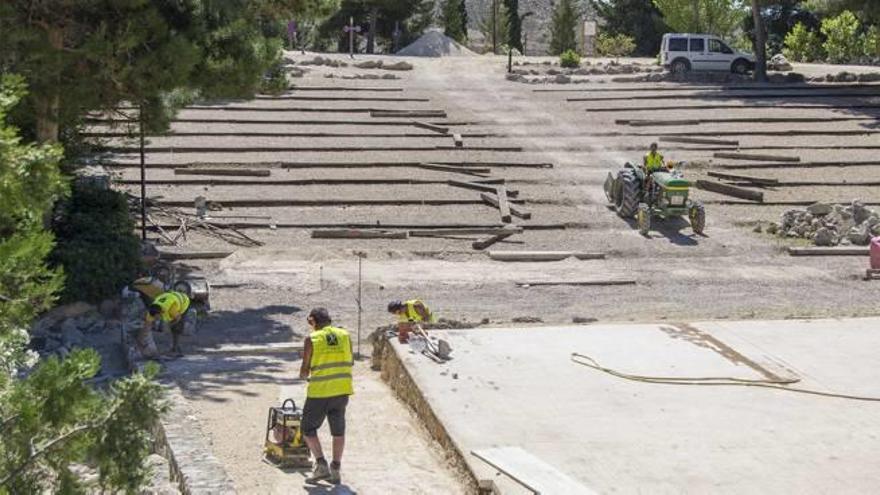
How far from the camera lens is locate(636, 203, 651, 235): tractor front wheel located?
24.7 m

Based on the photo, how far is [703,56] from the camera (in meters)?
47.7

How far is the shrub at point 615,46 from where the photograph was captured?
63.4m

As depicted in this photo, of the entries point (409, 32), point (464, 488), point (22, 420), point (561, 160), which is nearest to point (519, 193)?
point (561, 160)

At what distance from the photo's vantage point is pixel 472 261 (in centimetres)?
2283

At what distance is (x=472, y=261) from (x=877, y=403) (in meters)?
11.1

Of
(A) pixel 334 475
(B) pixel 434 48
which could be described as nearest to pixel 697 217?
(A) pixel 334 475

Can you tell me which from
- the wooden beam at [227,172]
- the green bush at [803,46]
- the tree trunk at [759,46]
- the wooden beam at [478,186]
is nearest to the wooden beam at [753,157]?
the wooden beam at [478,186]

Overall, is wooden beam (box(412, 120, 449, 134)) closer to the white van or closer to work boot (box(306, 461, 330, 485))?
the white van

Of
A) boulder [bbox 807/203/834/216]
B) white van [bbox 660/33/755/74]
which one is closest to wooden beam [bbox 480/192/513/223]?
boulder [bbox 807/203/834/216]

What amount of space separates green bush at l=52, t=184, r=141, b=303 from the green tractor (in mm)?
10075

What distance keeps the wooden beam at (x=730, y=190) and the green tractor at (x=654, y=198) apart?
127 inches

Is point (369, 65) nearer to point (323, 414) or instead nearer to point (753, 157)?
point (753, 157)

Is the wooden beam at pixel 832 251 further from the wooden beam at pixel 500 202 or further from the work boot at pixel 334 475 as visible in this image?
the work boot at pixel 334 475

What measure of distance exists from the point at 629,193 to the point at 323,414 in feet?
53.0
